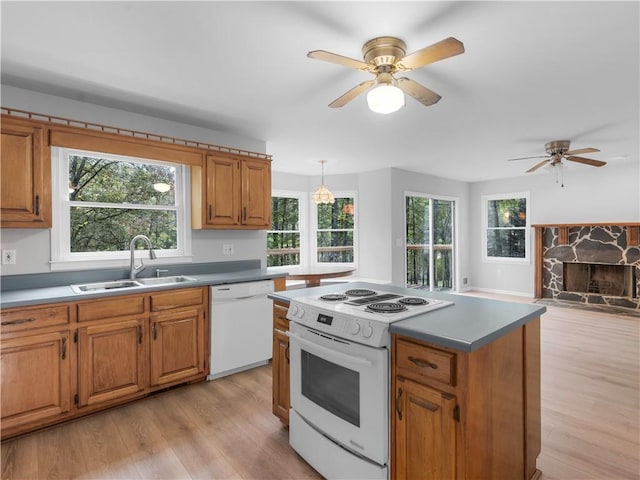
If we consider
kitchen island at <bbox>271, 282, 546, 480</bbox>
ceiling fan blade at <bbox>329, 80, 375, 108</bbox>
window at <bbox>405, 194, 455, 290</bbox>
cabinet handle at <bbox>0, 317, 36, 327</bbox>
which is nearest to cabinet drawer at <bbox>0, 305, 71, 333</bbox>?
cabinet handle at <bbox>0, 317, 36, 327</bbox>

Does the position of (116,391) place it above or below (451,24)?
below

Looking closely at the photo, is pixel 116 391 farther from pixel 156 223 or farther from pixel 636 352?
pixel 636 352

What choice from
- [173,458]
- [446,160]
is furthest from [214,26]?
[446,160]

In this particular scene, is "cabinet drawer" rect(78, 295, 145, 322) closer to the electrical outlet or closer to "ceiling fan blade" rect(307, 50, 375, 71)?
the electrical outlet

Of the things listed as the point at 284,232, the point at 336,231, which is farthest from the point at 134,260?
the point at 336,231

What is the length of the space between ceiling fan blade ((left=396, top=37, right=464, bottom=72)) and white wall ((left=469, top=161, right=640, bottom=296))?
564 centimetres

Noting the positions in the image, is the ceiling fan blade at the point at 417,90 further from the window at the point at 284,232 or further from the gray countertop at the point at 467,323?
the window at the point at 284,232

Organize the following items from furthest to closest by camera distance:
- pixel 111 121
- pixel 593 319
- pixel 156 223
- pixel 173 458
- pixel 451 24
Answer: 1. pixel 593 319
2. pixel 156 223
3. pixel 111 121
4. pixel 173 458
5. pixel 451 24

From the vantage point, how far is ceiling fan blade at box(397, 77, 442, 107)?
6.63ft

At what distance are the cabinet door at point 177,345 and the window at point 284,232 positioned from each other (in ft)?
9.05

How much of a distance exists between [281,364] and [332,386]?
0.58m

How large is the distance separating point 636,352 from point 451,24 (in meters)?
4.15

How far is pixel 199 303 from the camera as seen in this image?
2977mm

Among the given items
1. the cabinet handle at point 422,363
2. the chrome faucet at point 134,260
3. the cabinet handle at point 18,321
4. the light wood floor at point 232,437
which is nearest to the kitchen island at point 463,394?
the cabinet handle at point 422,363
